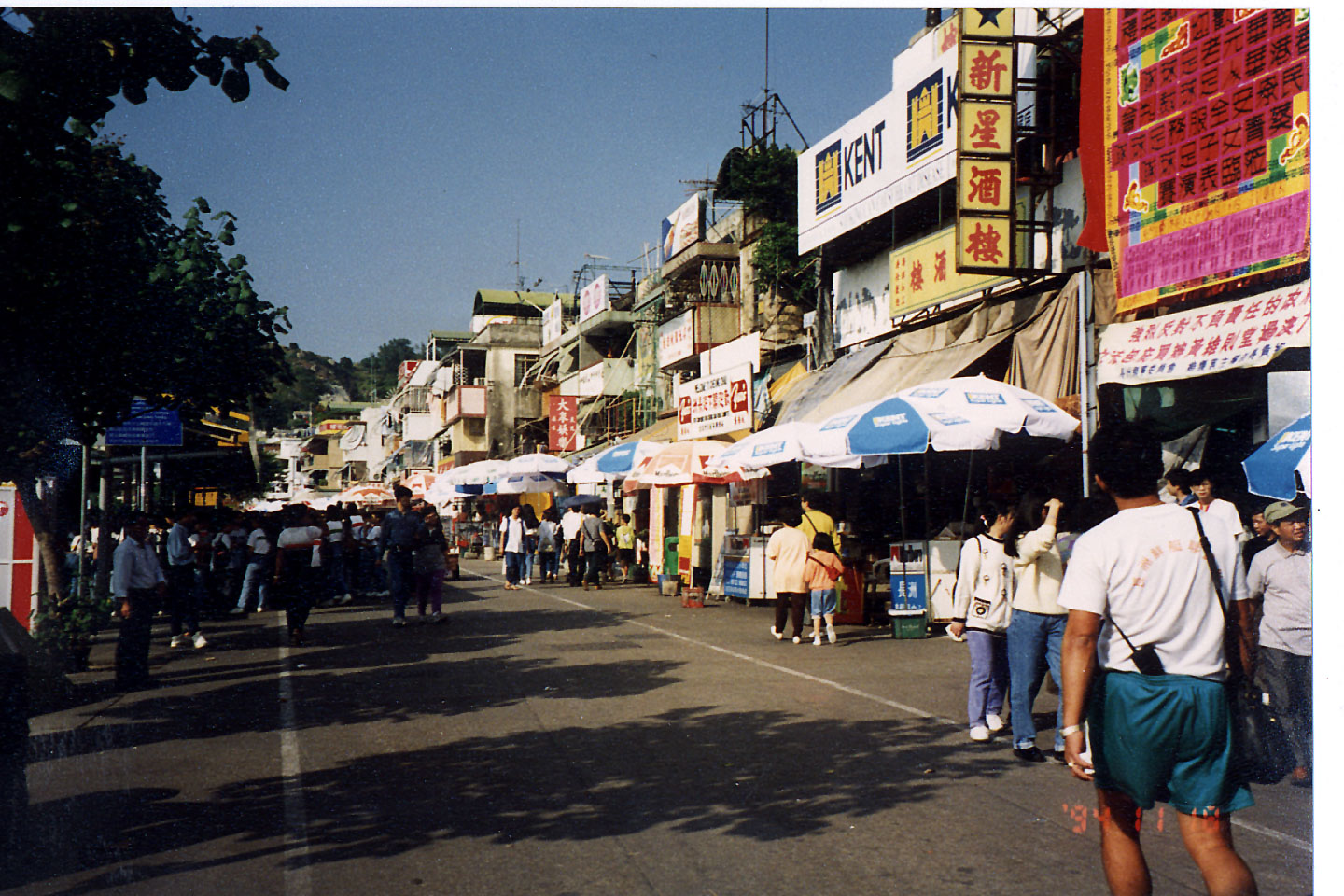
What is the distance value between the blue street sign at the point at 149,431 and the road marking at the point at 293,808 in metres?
6.49

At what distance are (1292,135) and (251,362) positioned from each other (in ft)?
35.8

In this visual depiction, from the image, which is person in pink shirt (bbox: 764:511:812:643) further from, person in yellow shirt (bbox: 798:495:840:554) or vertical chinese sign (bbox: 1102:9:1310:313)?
vertical chinese sign (bbox: 1102:9:1310:313)

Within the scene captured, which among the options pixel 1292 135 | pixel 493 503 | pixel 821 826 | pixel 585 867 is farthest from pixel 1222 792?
pixel 493 503

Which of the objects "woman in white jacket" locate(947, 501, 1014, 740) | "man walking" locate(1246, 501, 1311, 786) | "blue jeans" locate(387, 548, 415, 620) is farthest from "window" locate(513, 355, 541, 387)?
"man walking" locate(1246, 501, 1311, 786)

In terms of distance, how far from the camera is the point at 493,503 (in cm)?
4622

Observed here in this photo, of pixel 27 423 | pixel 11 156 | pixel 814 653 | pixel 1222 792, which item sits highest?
pixel 11 156

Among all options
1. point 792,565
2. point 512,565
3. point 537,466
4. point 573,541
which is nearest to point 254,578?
point 512,565

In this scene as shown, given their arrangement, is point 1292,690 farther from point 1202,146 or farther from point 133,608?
point 133,608

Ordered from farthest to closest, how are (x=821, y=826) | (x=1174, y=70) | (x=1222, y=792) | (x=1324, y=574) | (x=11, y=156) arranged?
(x=1174, y=70)
(x=821, y=826)
(x=11, y=156)
(x=1324, y=574)
(x=1222, y=792)

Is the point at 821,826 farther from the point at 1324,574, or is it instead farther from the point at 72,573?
the point at 72,573

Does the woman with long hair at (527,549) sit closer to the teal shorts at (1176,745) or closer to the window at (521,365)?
the teal shorts at (1176,745)

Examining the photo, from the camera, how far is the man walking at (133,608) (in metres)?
10.4

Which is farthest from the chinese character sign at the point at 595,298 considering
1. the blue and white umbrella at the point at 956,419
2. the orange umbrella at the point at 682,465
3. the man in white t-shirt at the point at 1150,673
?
the man in white t-shirt at the point at 1150,673

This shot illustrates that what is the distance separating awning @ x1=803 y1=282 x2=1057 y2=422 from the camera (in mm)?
15039
